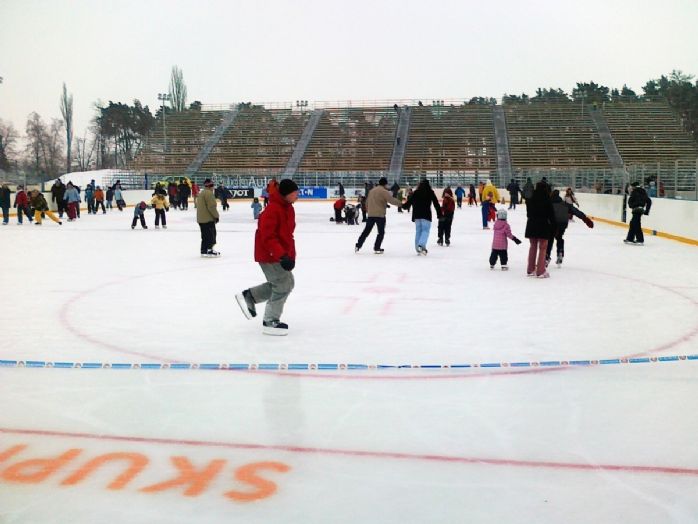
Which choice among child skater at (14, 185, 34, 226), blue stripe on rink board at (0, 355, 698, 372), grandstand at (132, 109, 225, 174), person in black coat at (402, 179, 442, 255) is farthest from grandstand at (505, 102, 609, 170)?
blue stripe on rink board at (0, 355, 698, 372)

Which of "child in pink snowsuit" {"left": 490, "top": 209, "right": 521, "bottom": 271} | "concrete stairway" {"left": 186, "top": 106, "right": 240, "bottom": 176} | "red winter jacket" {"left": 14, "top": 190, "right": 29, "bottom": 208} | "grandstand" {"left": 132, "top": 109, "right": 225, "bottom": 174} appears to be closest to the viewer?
"child in pink snowsuit" {"left": 490, "top": 209, "right": 521, "bottom": 271}

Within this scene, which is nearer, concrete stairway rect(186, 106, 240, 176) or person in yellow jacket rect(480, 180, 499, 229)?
person in yellow jacket rect(480, 180, 499, 229)

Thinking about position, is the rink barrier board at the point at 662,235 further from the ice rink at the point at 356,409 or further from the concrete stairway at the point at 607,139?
the concrete stairway at the point at 607,139

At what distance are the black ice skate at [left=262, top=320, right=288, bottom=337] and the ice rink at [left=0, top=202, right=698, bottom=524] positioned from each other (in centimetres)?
8

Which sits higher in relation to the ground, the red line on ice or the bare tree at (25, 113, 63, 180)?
the bare tree at (25, 113, 63, 180)

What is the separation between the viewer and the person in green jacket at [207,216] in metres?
12.5

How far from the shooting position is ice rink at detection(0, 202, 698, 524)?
297 centimetres

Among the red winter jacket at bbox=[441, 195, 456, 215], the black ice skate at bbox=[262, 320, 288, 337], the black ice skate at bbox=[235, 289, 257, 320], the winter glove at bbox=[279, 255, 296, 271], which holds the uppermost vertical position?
the red winter jacket at bbox=[441, 195, 456, 215]

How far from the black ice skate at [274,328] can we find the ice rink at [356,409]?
0.26 ft

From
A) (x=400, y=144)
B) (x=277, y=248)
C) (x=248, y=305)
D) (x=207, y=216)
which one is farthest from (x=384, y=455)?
(x=400, y=144)

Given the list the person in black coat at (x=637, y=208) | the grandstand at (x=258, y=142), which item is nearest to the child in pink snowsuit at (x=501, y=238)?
the person in black coat at (x=637, y=208)

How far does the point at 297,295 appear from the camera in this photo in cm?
848

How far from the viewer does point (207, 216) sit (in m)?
12.6

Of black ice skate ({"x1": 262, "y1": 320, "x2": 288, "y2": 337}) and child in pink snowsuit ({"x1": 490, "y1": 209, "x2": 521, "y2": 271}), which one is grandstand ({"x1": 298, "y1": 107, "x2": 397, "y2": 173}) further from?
black ice skate ({"x1": 262, "y1": 320, "x2": 288, "y2": 337})
